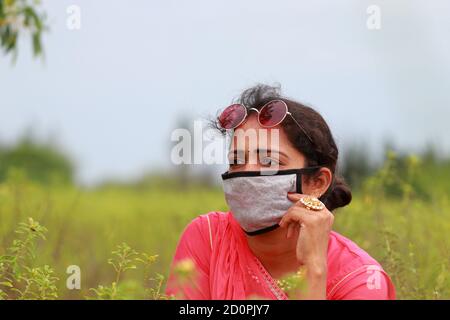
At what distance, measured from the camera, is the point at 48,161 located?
37.1ft

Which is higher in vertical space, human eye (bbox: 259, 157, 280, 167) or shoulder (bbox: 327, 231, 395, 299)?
human eye (bbox: 259, 157, 280, 167)

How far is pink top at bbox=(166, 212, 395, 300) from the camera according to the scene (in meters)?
2.69

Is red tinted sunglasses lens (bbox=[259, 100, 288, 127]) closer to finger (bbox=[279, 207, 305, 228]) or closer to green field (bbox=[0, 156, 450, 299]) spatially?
finger (bbox=[279, 207, 305, 228])

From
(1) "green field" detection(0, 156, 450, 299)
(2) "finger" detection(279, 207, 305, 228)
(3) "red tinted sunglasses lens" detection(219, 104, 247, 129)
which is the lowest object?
(1) "green field" detection(0, 156, 450, 299)

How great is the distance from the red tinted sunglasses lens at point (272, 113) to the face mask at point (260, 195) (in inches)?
7.2

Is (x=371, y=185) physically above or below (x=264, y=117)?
below

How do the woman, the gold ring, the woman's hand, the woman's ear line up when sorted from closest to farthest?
the woman's hand, the gold ring, the woman, the woman's ear

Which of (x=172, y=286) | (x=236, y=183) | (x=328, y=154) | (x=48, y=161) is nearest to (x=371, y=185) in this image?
(x=328, y=154)

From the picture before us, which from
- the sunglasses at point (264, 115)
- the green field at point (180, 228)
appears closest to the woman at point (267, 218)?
the sunglasses at point (264, 115)

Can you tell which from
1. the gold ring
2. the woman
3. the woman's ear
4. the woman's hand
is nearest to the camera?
the woman's hand

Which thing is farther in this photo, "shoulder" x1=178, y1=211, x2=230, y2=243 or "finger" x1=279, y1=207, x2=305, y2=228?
"shoulder" x1=178, y1=211, x2=230, y2=243

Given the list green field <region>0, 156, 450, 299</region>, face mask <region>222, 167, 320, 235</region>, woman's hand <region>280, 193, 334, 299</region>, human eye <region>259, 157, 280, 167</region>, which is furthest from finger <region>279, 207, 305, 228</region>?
green field <region>0, 156, 450, 299</region>
